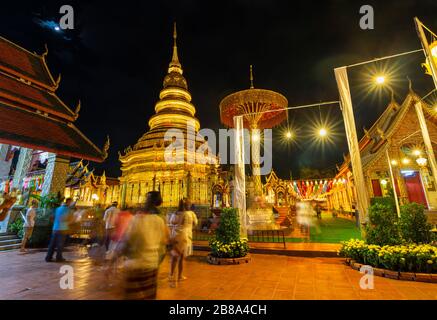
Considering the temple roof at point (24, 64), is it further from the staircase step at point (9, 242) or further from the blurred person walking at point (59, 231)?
the blurred person walking at point (59, 231)

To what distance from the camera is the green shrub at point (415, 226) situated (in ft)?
18.1

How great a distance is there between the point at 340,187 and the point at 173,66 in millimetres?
32923

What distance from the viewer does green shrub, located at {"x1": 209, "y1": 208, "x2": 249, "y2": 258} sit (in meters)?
6.54

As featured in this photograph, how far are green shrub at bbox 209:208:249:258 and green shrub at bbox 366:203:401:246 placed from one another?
367 centimetres

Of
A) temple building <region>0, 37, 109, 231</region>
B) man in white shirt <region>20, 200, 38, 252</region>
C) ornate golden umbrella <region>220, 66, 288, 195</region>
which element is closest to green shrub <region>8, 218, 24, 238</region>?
temple building <region>0, 37, 109, 231</region>

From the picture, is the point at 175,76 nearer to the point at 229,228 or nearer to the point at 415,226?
the point at 229,228

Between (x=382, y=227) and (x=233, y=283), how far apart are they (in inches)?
172

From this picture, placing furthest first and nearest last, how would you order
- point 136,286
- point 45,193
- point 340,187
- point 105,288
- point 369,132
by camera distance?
point 340,187
point 369,132
point 45,193
point 105,288
point 136,286

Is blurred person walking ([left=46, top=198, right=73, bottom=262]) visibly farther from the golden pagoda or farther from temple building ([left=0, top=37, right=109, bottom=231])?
the golden pagoda

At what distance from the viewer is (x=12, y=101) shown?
10.6 m

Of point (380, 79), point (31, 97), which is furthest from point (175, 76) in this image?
point (380, 79)

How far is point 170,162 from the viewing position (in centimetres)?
2477

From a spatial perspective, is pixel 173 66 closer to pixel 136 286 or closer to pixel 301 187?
pixel 301 187
